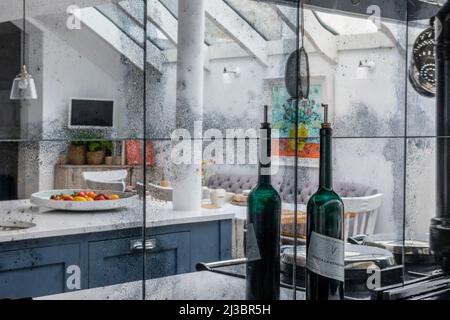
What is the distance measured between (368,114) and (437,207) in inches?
11.7

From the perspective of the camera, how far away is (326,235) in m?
0.96

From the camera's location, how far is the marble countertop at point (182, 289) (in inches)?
44.1

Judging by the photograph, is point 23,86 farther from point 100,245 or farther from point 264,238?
point 264,238

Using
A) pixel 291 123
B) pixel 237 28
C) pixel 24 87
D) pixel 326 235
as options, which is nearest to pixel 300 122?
pixel 291 123

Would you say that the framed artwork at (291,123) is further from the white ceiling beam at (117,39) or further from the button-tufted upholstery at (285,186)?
the white ceiling beam at (117,39)

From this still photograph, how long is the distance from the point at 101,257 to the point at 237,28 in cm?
59

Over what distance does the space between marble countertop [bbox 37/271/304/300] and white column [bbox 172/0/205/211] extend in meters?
0.15

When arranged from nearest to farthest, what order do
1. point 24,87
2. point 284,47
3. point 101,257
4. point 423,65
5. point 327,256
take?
point 327,256, point 24,87, point 101,257, point 284,47, point 423,65

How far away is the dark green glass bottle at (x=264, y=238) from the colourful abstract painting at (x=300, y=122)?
0.37 m

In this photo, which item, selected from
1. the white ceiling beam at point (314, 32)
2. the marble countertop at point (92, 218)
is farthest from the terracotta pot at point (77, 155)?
the white ceiling beam at point (314, 32)

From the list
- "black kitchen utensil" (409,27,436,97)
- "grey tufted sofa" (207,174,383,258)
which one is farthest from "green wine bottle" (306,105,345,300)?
"black kitchen utensil" (409,27,436,97)

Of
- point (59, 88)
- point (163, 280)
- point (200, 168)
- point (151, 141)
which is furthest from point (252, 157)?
point (59, 88)

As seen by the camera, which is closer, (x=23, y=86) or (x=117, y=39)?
(x=23, y=86)

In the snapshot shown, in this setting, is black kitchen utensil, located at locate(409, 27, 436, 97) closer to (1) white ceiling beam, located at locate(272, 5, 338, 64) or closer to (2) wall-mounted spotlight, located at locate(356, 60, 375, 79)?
(2) wall-mounted spotlight, located at locate(356, 60, 375, 79)
